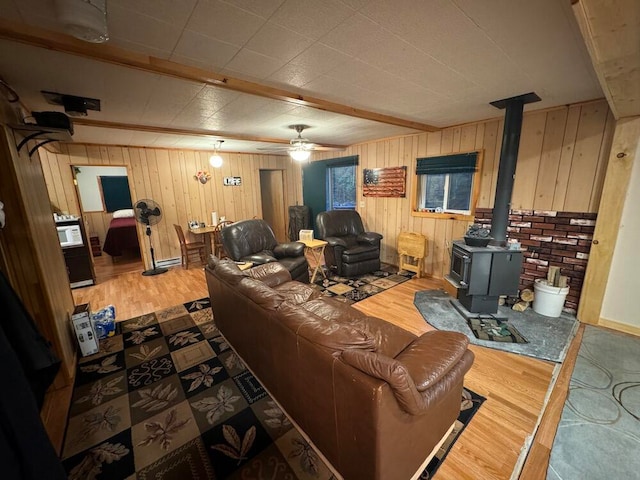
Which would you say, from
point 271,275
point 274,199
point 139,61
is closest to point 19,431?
point 139,61

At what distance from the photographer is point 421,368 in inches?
47.4

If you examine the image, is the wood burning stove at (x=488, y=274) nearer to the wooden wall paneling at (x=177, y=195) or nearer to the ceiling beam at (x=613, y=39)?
the ceiling beam at (x=613, y=39)

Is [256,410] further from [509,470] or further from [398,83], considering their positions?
[398,83]

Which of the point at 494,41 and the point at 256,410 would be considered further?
the point at 256,410

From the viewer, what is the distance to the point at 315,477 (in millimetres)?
1386

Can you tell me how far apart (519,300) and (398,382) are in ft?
10.2

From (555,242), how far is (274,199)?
5.83 metres

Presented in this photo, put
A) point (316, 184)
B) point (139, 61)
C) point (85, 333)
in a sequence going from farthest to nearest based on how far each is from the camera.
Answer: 1. point (316, 184)
2. point (85, 333)
3. point (139, 61)

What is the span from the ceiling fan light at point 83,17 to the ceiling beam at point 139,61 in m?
0.57

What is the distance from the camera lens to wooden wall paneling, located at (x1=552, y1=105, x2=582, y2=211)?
2783mm

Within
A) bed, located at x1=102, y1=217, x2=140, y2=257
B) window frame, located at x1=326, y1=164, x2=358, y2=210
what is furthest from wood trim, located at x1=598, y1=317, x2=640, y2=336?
bed, located at x1=102, y1=217, x2=140, y2=257

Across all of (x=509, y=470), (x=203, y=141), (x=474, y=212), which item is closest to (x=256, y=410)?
(x=509, y=470)

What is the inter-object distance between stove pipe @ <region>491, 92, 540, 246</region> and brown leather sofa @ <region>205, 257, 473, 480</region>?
80.1 inches

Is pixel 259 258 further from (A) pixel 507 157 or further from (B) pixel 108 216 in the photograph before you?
(B) pixel 108 216
